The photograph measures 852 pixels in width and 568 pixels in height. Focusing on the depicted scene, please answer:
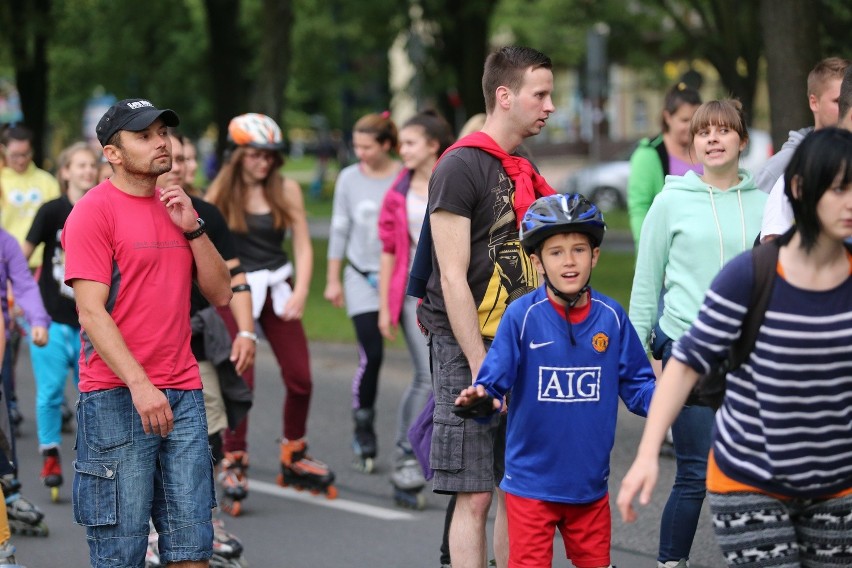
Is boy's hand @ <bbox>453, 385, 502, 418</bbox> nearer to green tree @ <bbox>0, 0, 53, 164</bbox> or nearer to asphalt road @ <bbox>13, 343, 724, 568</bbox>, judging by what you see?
asphalt road @ <bbox>13, 343, 724, 568</bbox>

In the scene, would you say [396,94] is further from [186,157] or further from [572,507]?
[572,507]

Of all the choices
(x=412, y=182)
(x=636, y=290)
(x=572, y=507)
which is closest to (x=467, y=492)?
(x=572, y=507)

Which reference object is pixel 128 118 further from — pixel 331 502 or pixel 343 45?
pixel 343 45

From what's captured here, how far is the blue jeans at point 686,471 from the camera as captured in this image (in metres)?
5.62

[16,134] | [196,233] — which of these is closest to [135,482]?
[196,233]

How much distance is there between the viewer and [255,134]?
7.84 meters

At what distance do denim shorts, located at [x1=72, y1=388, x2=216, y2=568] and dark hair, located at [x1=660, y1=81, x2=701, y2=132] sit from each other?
146 inches

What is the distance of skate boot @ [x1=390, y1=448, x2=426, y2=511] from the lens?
7828mm

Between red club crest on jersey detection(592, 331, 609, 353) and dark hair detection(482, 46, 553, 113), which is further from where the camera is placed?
dark hair detection(482, 46, 553, 113)

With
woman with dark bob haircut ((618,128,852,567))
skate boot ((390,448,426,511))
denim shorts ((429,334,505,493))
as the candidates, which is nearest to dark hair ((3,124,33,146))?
skate boot ((390,448,426,511))

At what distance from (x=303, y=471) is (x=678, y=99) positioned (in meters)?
2.93

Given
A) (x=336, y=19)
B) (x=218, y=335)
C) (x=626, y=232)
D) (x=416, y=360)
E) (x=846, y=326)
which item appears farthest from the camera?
(x=336, y=19)

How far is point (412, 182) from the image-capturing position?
8234 mm

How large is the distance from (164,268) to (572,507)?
1608mm
